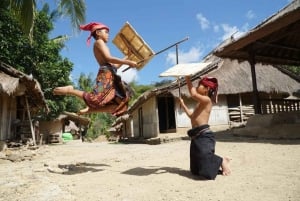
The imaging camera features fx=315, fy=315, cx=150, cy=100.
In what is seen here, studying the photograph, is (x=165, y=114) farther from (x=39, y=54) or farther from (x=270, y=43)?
(x=270, y=43)

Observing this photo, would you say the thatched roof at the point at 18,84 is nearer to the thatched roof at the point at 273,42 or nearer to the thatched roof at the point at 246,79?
the thatched roof at the point at 273,42

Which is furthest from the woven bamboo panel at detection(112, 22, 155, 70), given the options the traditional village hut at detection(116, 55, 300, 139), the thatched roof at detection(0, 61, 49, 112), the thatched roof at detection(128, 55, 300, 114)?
the thatched roof at detection(128, 55, 300, 114)

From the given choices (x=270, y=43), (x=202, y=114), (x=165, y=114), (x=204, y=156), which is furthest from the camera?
(x=165, y=114)

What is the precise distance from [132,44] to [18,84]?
6.08 metres

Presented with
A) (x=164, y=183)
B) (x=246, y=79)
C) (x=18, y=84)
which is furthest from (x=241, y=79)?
(x=164, y=183)

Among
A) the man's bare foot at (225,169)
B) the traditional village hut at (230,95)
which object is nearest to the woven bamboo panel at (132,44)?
the man's bare foot at (225,169)

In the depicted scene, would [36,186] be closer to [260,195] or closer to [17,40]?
[260,195]

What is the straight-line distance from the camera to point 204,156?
376cm

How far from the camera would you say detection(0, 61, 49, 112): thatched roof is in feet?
28.5

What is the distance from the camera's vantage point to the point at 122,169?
4.64m

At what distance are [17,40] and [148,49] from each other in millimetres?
14158

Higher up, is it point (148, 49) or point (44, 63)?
point (44, 63)

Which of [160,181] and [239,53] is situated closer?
[160,181]

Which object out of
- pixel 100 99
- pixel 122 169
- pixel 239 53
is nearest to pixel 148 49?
pixel 100 99
